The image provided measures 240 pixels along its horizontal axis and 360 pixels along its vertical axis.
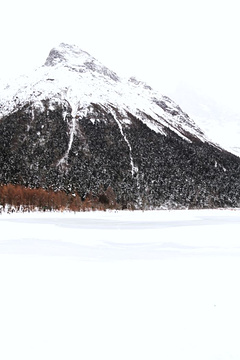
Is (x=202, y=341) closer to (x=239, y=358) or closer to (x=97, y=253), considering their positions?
(x=239, y=358)

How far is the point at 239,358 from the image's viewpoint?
696cm

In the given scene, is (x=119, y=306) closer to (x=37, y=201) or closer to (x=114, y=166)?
(x=37, y=201)

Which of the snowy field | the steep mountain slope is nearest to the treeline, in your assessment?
the steep mountain slope

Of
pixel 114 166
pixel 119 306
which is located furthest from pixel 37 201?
pixel 119 306

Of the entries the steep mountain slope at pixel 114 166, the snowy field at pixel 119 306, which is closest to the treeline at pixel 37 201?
the steep mountain slope at pixel 114 166

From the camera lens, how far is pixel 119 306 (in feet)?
32.6

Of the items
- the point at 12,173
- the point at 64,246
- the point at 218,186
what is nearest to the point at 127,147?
the point at 218,186

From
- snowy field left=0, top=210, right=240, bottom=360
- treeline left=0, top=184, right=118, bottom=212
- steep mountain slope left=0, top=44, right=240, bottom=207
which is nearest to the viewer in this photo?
Answer: snowy field left=0, top=210, right=240, bottom=360

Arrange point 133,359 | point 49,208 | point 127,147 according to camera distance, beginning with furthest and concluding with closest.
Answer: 1. point 127,147
2. point 49,208
3. point 133,359

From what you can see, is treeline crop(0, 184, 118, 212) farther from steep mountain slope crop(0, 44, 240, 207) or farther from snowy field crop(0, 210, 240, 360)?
snowy field crop(0, 210, 240, 360)

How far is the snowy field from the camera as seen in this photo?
7297 millimetres

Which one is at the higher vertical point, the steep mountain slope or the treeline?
the steep mountain slope

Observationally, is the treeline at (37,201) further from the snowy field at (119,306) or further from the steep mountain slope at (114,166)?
the snowy field at (119,306)

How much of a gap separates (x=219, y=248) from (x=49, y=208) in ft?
242
